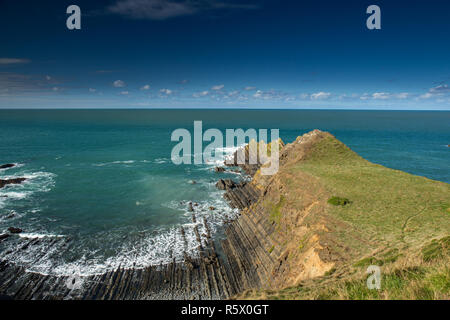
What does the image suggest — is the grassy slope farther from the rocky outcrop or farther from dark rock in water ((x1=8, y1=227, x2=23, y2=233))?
dark rock in water ((x1=8, y1=227, x2=23, y2=233))

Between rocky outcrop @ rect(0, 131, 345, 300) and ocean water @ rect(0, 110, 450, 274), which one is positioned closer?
rocky outcrop @ rect(0, 131, 345, 300)

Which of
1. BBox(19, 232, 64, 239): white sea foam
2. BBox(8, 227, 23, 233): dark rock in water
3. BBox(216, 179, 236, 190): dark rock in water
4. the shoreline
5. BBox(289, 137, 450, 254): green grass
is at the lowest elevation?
the shoreline

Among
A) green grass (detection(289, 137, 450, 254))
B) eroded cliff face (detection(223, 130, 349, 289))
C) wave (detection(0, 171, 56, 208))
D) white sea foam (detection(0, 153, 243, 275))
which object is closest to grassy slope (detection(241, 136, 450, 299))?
green grass (detection(289, 137, 450, 254))

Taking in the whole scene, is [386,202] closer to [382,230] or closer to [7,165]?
[382,230]

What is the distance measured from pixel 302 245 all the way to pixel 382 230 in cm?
783

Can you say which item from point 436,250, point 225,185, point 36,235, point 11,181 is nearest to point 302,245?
point 436,250

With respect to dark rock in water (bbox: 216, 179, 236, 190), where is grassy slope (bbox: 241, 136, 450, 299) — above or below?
above

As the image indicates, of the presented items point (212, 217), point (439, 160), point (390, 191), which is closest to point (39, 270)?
point (212, 217)

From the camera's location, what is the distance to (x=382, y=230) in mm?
23328

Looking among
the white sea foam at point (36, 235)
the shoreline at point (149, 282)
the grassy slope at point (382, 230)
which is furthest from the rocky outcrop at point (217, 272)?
the grassy slope at point (382, 230)

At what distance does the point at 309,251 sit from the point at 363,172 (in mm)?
24495

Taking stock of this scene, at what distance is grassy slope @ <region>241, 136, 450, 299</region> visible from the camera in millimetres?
11508

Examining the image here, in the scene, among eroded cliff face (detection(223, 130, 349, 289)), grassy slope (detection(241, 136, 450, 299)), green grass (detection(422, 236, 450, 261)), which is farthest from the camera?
eroded cliff face (detection(223, 130, 349, 289))

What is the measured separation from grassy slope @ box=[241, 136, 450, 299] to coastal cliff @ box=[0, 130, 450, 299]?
0.10 metres
